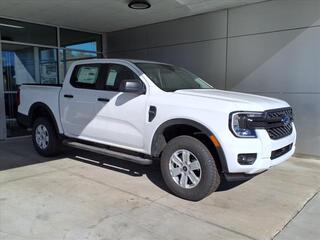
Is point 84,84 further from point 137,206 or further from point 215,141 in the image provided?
point 215,141

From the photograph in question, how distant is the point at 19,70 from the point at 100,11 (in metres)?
3.03

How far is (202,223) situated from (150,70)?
2.59 meters

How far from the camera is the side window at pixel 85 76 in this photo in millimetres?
5500

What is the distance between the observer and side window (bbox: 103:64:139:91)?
5.04m

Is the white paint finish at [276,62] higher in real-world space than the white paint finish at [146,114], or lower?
higher

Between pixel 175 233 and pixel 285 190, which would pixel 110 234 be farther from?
pixel 285 190

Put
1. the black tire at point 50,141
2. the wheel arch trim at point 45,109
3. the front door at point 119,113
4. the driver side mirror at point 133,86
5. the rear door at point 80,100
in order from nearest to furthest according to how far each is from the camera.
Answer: the driver side mirror at point 133,86
the front door at point 119,113
the rear door at point 80,100
the wheel arch trim at point 45,109
the black tire at point 50,141

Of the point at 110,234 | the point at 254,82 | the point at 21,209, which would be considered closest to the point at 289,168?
the point at 254,82

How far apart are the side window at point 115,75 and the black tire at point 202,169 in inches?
55.8

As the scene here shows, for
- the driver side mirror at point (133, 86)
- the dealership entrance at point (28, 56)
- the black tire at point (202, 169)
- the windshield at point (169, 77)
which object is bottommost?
the black tire at point (202, 169)

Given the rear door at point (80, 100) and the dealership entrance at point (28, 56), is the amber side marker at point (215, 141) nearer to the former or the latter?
the rear door at point (80, 100)

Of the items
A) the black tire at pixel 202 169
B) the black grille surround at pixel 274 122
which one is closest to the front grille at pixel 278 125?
the black grille surround at pixel 274 122

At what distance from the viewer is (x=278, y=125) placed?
161 inches

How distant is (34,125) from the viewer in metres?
6.57
